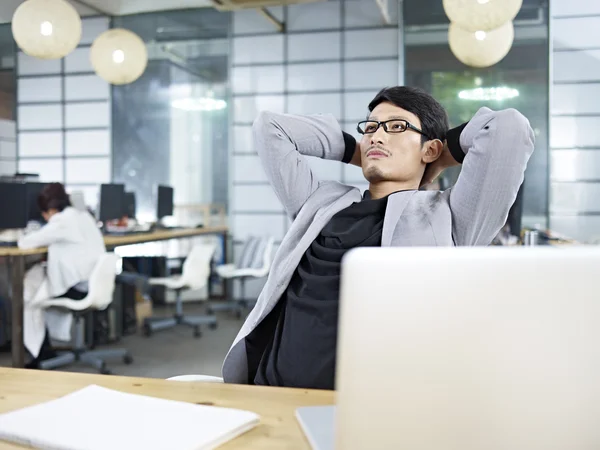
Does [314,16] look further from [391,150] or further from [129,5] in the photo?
[391,150]

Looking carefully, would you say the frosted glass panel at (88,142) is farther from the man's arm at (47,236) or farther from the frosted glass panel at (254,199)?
the man's arm at (47,236)

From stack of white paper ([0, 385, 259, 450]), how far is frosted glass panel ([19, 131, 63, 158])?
7.31 meters

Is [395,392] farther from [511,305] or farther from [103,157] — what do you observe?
[103,157]

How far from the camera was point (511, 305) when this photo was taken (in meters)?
0.53

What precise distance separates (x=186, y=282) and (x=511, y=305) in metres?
5.10

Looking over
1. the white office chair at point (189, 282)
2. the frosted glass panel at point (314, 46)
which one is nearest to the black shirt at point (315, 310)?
the white office chair at point (189, 282)

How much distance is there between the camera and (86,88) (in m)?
7.56

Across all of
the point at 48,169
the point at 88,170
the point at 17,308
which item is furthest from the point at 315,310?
the point at 48,169

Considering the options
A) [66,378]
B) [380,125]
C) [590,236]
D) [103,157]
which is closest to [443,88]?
[590,236]

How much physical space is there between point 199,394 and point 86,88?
7.20 meters

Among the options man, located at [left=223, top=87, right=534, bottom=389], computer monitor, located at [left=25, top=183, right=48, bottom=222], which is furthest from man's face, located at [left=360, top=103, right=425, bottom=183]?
computer monitor, located at [left=25, top=183, right=48, bottom=222]

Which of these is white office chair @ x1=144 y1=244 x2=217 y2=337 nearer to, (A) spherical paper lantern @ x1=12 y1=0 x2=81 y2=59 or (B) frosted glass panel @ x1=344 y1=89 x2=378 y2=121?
(A) spherical paper lantern @ x1=12 y1=0 x2=81 y2=59

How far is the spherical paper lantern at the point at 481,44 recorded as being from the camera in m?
4.38

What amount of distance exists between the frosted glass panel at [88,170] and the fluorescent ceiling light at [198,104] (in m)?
1.07
